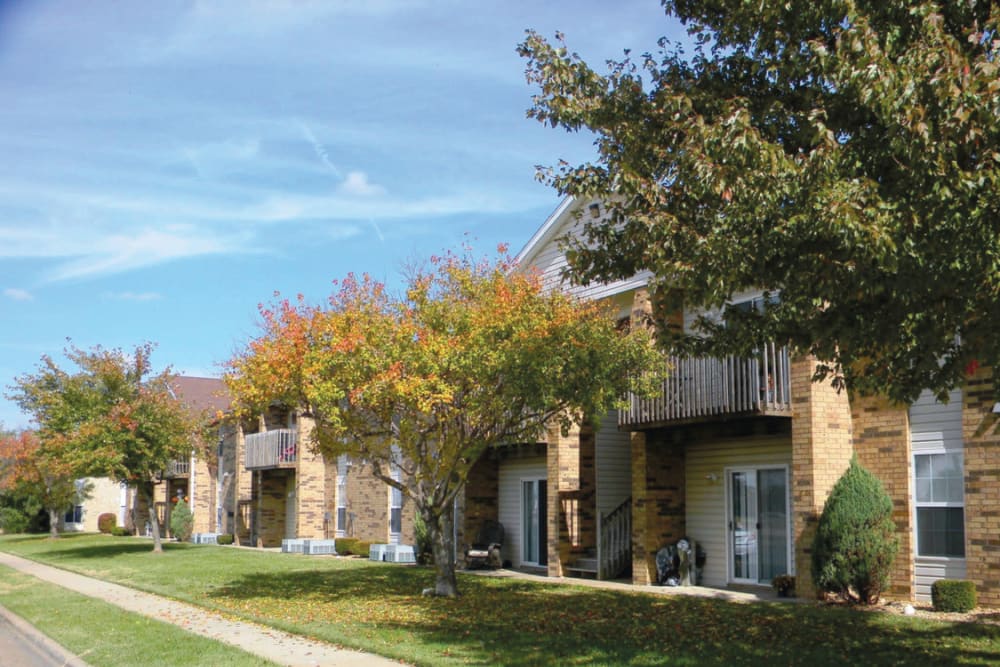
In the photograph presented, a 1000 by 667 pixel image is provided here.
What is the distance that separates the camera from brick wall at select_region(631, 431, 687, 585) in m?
19.4

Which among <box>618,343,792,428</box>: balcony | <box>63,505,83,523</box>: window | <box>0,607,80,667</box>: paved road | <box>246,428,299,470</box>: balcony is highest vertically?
<box>618,343,792,428</box>: balcony

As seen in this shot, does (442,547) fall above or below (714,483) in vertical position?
below

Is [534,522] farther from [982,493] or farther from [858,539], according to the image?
[982,493]

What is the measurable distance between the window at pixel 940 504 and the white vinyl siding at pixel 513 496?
10.8m

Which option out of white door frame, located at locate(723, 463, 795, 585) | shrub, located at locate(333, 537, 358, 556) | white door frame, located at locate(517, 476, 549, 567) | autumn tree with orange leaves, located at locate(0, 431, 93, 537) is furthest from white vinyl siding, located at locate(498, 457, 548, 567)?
autumn tree with orange leaves, located at locate(0, 431, 93, 537)

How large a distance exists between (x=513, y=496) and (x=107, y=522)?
1540 inches

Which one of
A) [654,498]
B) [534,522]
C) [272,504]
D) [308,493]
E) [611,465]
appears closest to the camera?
[654,498]

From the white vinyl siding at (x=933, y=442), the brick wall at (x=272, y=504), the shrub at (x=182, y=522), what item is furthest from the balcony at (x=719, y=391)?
the shrub at (x=182, y=522)

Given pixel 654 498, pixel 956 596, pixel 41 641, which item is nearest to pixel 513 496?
pixel 654 498

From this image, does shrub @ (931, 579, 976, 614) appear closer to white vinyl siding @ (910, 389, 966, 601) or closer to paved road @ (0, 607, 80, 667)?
white vinyl siding @ (910, 389, 966, 601)

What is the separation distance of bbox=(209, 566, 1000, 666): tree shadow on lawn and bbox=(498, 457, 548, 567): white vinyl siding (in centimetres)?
602

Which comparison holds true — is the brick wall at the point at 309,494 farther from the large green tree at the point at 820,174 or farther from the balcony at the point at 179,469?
the large green tree at the point at 820,174

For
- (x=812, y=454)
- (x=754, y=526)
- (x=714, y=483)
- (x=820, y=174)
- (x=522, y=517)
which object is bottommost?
(x=522, y=517)

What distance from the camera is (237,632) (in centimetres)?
1344
